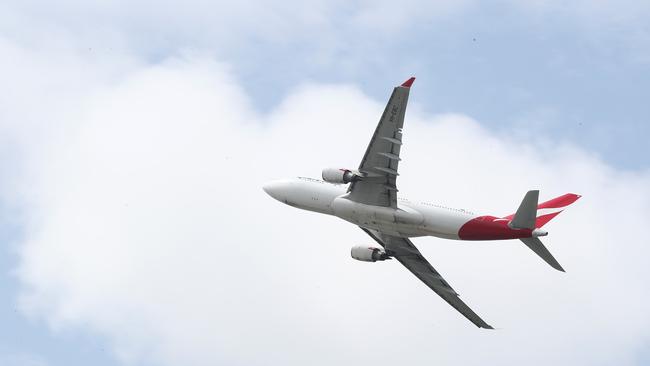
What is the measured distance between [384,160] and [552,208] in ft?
40.5

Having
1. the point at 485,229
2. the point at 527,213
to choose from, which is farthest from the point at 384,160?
the point at 527,213

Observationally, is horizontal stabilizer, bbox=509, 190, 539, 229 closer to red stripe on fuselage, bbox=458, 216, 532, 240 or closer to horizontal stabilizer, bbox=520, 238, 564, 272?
horizontal stabilizer, bbox=520, 238, 564, 272

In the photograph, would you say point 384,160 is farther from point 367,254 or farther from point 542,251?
point 367,254

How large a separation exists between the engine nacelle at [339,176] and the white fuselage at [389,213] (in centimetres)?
250

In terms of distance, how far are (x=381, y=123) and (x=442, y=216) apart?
9536 millimetres

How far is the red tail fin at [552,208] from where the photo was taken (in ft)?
285

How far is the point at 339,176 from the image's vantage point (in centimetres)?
8650

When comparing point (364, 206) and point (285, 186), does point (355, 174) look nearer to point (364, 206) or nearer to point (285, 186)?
point (364, 206)

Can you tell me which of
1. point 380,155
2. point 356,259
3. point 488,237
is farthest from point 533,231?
point 356,259

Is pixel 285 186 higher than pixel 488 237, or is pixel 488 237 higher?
pixel 285 186

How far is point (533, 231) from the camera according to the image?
83562 mm

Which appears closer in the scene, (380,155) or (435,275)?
(380,155)

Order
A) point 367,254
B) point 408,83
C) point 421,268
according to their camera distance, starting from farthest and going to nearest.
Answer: point 421,268 → point 367,254 → point 408,83

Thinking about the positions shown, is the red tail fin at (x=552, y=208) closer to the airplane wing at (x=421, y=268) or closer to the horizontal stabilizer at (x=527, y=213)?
the horizontal stabilizer at (x=527, y=213)
